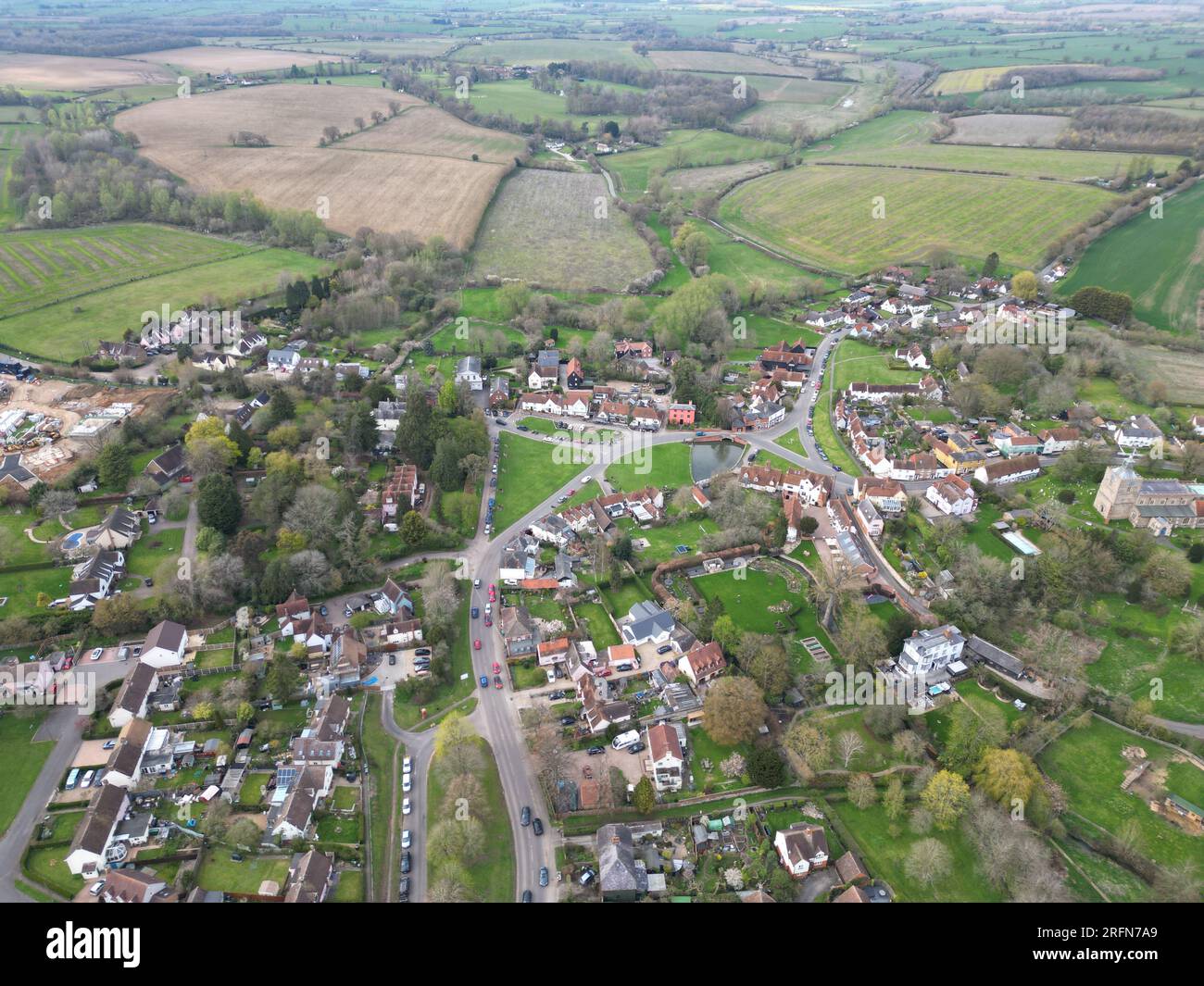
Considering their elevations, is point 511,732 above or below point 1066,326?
below

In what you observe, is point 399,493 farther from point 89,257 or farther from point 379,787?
point 89,257

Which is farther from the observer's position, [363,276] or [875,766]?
[363,276]

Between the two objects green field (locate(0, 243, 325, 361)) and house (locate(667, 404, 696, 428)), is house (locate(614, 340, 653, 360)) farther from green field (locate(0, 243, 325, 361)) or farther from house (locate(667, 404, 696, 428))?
green field (locate(0, 243, 325, 361))

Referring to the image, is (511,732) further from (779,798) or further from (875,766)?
(875,766)

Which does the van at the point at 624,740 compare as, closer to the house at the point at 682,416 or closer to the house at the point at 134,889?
the house at the point at 134,889

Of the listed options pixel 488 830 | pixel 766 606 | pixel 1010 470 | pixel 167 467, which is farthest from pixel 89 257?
pixel 1010 470

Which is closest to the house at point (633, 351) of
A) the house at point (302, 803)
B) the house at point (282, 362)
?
the house at point (282, 362)
